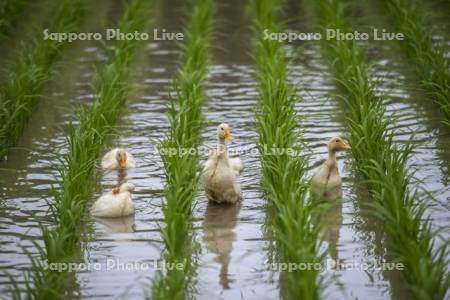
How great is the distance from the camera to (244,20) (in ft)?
49.4

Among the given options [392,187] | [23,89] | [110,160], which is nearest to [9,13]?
[23,89]

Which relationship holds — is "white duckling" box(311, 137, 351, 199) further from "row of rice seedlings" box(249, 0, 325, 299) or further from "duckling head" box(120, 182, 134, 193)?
"duckling head" box(120, 182, 134, 193)

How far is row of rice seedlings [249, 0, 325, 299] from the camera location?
548 cm

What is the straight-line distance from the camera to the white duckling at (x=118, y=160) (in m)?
8.42

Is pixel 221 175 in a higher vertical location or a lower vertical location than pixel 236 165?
lower

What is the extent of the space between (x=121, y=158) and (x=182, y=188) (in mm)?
1815

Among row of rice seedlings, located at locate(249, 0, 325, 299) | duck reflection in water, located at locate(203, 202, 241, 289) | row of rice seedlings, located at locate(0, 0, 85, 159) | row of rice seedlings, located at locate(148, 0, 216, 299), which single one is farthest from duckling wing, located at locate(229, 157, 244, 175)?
row of rice seedlings, located at locate(0, 0, 85, 159)

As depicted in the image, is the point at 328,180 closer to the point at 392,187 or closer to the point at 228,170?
the point at 228,170

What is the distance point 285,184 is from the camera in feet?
22.6

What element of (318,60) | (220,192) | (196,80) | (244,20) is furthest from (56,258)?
(244,20)

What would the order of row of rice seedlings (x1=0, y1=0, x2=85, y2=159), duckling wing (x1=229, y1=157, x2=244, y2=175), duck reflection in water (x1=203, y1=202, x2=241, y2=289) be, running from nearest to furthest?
duck reflection in water (x1=203, y1=202, x2=241, y2=289) → duckling wing (x1=229, y1=157, x2=244, y2=175) → row of rice seedlings (x1=0, y1=0, x2=85, y2=159)

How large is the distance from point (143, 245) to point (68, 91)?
4.81 metres

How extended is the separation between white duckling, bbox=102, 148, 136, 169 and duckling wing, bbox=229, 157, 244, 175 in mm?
965

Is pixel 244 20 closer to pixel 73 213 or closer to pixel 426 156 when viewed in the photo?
pixel 426 156
